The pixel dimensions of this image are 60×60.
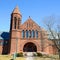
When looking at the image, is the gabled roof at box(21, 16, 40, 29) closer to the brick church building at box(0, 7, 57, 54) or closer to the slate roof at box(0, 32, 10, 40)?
the brick church building at box(0, 7, 57, 54)

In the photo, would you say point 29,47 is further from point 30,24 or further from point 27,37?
point 30,24

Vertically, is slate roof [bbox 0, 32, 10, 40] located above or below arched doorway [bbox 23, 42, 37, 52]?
above

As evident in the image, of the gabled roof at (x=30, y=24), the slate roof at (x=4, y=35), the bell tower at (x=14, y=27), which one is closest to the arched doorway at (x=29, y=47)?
the bell tower at (x=14, y=27)

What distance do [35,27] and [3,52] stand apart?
1408 centimetres

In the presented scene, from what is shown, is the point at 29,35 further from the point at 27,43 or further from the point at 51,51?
the point at 51,51

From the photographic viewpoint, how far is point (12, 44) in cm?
6088

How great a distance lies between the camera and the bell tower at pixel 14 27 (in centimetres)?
6081

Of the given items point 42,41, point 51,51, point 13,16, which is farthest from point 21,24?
point 51,51

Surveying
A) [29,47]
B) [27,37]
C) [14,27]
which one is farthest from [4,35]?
[27,37]

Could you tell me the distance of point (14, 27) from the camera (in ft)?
206

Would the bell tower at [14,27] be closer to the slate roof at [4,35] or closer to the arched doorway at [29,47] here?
the arched doorway at [29,47]

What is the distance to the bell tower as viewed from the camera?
6081 cm

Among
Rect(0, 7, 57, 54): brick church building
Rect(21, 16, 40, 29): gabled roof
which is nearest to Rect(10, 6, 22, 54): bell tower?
Rect(0, 7, 57, 54): brick church building

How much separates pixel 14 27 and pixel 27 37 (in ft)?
17.5
